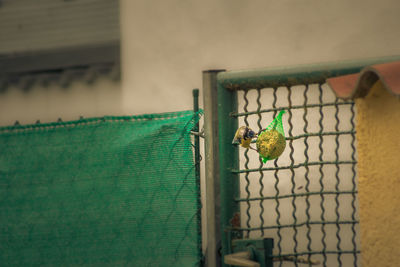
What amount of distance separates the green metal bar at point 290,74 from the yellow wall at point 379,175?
8.6 inches

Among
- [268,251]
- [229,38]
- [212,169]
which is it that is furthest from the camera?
[229,38]

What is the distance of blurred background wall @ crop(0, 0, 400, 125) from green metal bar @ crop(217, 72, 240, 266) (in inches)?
77.3

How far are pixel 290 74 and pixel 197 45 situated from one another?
2.36 meters

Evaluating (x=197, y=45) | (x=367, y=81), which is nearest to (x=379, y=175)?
(x=367, y=81)

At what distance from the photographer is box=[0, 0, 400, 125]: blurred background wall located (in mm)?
3764

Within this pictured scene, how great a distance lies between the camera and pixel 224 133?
1.95 metres

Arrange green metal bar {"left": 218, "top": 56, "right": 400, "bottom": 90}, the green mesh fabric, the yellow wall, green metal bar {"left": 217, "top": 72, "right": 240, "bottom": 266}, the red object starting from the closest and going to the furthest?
the red object
the yellow wall
green metal bar {"left": 218, "top": 56, "right": 400, "bottom": 90}
green metal bar {"left": 217, "top": 72, "right": 240, "bottom": 266}
the green mesh fabric

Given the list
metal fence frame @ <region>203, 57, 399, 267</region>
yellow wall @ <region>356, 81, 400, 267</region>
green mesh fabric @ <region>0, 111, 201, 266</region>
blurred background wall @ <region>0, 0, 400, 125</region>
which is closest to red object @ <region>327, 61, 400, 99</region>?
yellow wall @ <region>356, 81, 400, 267</region>

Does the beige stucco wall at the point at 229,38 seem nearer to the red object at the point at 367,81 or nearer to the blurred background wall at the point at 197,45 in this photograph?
the blurred background wall at the point at 197,45

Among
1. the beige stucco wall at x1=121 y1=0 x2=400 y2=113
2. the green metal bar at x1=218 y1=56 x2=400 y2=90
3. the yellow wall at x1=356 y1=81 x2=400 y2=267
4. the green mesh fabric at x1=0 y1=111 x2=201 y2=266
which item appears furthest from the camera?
the beige stucco wall at x1=121 y1=0 x2=400 y2=113

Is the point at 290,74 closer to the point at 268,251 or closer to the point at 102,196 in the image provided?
the point at 268,251

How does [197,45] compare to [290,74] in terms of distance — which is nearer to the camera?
[290,74]

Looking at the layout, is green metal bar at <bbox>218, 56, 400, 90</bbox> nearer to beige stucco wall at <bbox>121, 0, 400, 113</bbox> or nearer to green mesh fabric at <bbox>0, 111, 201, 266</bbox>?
green mesh fabric at <bbox>0, 111, 201, 266</bbox>

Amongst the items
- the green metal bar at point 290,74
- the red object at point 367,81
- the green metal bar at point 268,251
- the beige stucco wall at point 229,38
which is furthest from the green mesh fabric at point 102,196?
the red object at point 367,81
